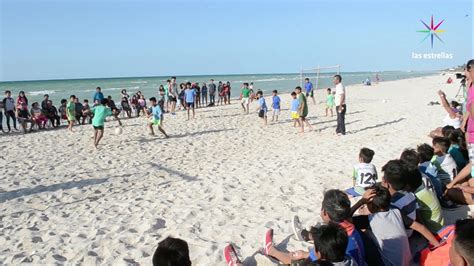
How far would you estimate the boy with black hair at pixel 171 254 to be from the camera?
6.99ft

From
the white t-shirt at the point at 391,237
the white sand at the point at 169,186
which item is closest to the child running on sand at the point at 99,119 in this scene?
the white sand at the point at 169,186

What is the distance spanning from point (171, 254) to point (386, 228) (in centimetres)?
167

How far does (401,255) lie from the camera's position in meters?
2.83

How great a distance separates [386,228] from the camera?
9.39ft

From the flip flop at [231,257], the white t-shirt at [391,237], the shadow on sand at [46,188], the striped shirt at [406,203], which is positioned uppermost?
the striped shirt at [406,203]

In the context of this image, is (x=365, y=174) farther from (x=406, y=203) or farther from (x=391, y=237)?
(x=391, y=237)

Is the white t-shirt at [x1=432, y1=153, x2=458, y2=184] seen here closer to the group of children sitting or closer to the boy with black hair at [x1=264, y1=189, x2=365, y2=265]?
the group of children sitting

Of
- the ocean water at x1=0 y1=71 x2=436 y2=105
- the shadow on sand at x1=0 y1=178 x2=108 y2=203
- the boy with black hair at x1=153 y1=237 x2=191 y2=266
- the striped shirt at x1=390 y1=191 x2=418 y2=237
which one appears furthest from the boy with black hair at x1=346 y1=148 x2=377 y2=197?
the ocean water at x1=0 y1=71 x2=436 y2=105

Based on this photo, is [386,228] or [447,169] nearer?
[386,228]

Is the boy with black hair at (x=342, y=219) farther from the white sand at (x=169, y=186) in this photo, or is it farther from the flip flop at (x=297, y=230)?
the white sand at (x=169, y=186)

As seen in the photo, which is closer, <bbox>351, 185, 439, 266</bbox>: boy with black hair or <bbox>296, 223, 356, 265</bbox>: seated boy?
<bbox>296, 223, 356, 265</bbox>: seated boy

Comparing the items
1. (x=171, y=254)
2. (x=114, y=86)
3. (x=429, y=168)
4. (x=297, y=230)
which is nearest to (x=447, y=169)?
(x=429, y=168)

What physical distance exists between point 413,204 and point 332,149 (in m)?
5.29

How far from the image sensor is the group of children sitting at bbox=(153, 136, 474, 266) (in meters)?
2.16
